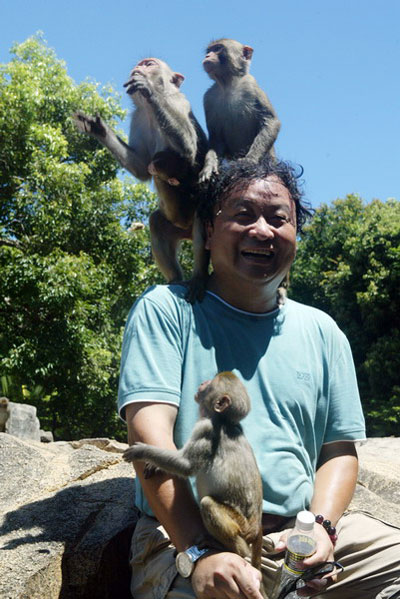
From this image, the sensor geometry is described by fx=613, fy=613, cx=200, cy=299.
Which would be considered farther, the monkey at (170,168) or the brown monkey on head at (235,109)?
the brown monkey on head at (235,109)

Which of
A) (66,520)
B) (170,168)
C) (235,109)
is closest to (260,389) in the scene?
(66,520)

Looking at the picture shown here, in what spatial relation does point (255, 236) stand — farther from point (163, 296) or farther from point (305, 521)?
point (305, 521)

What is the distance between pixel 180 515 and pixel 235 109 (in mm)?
2761

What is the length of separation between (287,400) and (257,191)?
944 millimetres

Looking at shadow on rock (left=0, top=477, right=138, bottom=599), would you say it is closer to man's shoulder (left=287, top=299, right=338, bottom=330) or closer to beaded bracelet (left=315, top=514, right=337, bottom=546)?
beaded bracelet (left=315, top=514, right=337, bottom=546)

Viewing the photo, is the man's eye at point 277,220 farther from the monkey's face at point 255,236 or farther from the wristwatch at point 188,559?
the wristwatch at point 188,559

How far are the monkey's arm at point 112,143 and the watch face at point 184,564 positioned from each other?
8.29 ft

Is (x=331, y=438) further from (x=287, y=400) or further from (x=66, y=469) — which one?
(x=66, y=469)

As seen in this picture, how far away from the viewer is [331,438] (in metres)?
2.81

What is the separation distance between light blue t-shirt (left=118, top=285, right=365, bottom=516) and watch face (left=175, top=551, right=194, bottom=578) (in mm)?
454

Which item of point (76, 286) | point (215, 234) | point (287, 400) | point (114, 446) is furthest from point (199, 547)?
point (76, 286)

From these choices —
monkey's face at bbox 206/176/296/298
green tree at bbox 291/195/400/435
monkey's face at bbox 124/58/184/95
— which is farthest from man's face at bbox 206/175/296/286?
green tree at bbox 291/195/400/435

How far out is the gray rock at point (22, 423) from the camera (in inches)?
348

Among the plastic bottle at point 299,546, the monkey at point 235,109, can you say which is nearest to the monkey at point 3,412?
the monkey at point 235,109
